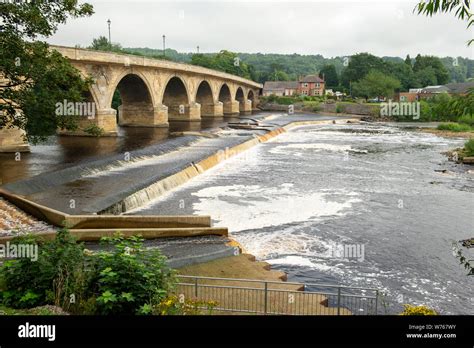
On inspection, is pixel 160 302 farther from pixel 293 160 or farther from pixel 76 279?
pixel 293 160

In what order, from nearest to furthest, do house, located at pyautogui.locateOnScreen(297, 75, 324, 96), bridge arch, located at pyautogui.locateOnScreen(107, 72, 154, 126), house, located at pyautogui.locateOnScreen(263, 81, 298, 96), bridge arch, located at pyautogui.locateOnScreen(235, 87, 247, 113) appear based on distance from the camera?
bridge arch, located at pyautogui.locateOnScreen(107, 72, 154, 126) < bridge arch, located at pyautogui.locateOnScreen(235, 87, 247, 113) < house, located at pyautogui.locateOnScreen(297, 75, 324, 96) < house, located at pyautogui.locateOnScreen(263, 81, 298, 96)

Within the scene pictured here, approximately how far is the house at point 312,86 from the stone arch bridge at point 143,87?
56.5 metres

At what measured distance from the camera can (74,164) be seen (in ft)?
93.0

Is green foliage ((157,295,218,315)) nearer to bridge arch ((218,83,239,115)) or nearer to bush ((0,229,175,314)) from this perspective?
bush ((0,229,175,314))

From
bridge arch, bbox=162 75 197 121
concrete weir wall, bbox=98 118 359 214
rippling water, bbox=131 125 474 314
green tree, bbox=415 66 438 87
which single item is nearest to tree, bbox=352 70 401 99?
green tree, bbox=415 66 438 87

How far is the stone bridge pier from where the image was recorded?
4088cm

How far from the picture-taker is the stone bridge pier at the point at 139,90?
40.9 m

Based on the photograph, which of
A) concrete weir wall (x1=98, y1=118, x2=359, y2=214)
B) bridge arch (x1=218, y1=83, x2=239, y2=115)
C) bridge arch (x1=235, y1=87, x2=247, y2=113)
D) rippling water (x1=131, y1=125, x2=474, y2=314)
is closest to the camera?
rippling water (x1=131, y1=125, x2=474, y2=314)

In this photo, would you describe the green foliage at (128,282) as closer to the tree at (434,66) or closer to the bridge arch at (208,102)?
the bridge arch at (208,102)

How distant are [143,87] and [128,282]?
47.4m

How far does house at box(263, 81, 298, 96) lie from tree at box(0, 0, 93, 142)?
427 feet

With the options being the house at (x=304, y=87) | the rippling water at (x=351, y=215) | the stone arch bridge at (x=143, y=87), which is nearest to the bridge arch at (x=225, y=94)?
the stone arch bridge at (x=143, y=87)

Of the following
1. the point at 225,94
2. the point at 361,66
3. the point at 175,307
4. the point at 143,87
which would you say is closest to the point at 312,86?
the point at 361,66
